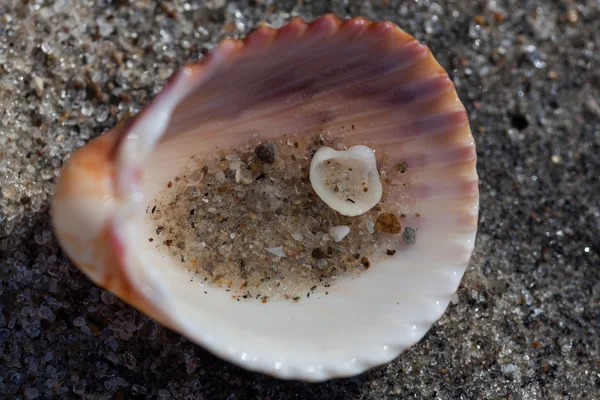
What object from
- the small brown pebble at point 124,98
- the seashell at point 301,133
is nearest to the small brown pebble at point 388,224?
the seashell at point 301,133

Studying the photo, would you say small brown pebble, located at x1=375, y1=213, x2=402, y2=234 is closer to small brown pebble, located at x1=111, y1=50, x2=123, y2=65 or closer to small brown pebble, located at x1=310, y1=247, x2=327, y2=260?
small brown pebble, located at x1=310, y1=247, x2=327, y2=260

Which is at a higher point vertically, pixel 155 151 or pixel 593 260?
pixel 155 151

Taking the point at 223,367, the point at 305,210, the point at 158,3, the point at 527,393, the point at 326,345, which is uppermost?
the point at 158,3

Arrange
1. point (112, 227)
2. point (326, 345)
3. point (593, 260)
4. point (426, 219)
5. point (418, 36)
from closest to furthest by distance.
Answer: point (112, 227), point (326, 345), point (426, 219), point (593, 260), point (418, 36)

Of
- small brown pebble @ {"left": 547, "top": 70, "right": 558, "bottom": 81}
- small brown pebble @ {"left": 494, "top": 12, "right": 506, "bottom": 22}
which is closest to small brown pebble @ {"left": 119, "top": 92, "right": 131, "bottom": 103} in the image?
small brown pebble @ {"left": 494, "top": 12, "right": 506, "bottom": 22}

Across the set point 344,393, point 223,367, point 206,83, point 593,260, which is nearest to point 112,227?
point 206,83

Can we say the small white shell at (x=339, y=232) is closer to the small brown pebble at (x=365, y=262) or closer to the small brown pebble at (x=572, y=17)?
the small brown pebble at (x=365, y=262)

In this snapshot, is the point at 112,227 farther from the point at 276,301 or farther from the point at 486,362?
the point at 486,362
